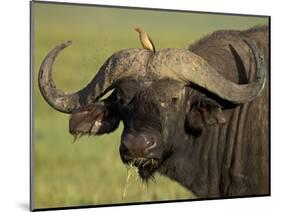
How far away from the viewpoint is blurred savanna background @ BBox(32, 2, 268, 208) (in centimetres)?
434

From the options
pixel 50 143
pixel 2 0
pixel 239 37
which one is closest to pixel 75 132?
pixel 50 143

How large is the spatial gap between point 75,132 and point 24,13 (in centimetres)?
74

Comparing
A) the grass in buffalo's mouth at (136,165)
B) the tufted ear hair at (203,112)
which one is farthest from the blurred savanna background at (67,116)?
the tufted ear hair at (203,112)

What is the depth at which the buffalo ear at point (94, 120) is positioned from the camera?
4.38 m

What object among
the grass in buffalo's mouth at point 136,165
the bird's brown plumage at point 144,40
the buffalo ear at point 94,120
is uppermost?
the bird's brown plumage at point 144,40

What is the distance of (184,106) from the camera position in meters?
4.36

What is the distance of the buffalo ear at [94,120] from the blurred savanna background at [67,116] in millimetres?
46

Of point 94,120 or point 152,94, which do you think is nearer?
point 152,94

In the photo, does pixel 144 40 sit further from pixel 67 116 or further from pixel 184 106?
pixel 67 116

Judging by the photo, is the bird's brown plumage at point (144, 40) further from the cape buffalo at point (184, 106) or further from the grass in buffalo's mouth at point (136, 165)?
the grass in buffalo's mouth at point (136, 165)

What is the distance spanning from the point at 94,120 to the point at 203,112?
64cm

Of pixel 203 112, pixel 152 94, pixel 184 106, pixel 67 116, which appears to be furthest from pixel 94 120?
pixel 203 112

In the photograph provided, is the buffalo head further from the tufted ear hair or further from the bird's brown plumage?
the bird's brown plumage

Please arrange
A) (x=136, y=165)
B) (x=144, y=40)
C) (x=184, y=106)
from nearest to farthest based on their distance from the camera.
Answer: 1. (x=136, y=165)
2. (x=184, y=106)
3. (x=144, y=40)
